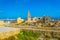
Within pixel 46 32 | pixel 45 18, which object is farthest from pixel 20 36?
pixel 45 18

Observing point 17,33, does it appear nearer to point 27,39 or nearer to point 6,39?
point 27,39

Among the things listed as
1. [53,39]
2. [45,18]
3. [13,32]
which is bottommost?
[53,39]

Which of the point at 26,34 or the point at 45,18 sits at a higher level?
the point at 45,18

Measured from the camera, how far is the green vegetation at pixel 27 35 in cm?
921

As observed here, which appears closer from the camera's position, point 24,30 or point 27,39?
point 27,39

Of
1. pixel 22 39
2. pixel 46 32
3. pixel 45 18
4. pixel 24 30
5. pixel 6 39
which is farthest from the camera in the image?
pixel 45 18

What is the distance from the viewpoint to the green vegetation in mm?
9206

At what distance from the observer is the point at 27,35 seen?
31.6 ft

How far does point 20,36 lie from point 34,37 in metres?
0.92

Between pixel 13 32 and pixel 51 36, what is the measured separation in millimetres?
2394

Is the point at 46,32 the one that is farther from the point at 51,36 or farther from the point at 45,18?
the point at 45,18

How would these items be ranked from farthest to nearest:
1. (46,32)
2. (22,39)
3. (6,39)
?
(46,32) → (22,39) → (6,39)

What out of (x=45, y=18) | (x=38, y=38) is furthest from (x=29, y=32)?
(x=45, y=18)

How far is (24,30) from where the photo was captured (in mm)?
10414
